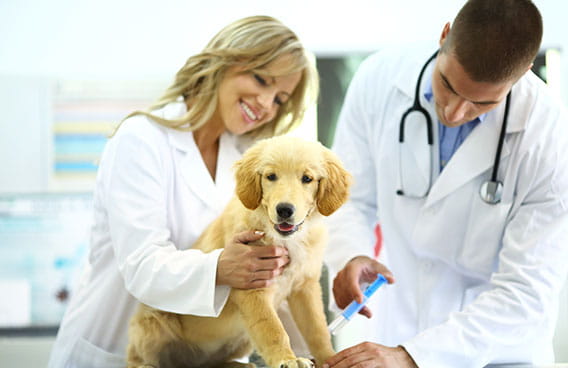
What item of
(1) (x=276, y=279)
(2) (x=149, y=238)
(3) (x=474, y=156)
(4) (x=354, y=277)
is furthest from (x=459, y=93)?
(2) (x=149, y=238)

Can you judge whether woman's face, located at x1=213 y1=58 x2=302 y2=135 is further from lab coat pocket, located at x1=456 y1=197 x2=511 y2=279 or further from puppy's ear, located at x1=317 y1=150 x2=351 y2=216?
lab coat pocket, located at x1=456 y1=197 x2=511 y2=279

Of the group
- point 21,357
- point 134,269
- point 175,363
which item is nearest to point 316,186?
point 134,269

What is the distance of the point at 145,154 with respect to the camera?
1516 millimetres

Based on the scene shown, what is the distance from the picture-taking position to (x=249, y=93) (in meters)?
1.65

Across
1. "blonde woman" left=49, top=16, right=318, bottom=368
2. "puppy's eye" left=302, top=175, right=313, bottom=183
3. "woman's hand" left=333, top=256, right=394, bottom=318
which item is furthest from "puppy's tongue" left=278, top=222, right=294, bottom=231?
"woman's hand" left=333, top=256, right=394, bottom=318

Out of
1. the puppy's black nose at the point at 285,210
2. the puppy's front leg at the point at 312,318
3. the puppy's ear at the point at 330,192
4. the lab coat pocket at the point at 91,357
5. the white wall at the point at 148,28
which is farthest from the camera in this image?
the white wall at the point at 148,28

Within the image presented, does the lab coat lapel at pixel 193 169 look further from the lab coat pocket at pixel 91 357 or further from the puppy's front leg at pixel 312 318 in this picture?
the lab coat pocket at pixel 91 357

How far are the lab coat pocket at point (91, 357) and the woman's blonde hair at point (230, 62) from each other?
2.21ft

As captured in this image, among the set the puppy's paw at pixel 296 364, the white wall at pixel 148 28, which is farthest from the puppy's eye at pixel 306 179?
the white wall at pixel 148 28

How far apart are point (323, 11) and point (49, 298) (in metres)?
2.54

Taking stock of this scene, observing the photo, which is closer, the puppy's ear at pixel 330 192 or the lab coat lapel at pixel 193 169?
the puppy's ear at pixel 330 192

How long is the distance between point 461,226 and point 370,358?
0.58 metres

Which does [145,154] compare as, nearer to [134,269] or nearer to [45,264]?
[134,269]

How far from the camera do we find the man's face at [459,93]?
138 centimetres
